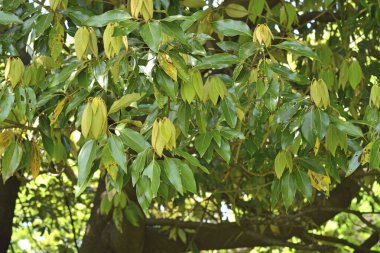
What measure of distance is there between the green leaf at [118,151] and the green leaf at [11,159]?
56 centimetres

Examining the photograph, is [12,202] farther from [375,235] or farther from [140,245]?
[375,235]

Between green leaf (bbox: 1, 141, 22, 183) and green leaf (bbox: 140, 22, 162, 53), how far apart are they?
2.46 feet

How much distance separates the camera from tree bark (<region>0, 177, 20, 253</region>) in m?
4.34

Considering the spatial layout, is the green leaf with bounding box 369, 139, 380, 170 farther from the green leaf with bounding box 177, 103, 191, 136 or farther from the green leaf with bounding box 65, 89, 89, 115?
the green leaf with bounding box 65, 89, 89, 115

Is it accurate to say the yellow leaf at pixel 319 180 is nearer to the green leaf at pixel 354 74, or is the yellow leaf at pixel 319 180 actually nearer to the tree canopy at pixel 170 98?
the tree canopy at pixel 170 98

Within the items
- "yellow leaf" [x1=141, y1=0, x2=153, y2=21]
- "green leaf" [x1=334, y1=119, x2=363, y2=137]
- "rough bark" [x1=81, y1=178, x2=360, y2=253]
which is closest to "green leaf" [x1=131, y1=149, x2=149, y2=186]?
"yellow leaf" [x1=141, y1=0, x2=153, y2=21]

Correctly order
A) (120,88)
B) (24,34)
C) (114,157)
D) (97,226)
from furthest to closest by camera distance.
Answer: (97,226) < (24,34) < (120,88) < (114,157)

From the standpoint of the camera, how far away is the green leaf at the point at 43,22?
A: 2.28 meters

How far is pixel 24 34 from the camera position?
248 cm

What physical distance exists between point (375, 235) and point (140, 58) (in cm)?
294

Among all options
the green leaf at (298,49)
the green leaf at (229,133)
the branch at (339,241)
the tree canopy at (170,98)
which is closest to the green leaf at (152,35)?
the tree canopy at (170,98)

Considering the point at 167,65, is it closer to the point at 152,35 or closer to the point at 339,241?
the point at 152,35

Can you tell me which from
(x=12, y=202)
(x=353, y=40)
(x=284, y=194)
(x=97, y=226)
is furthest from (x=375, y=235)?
(x=284, y=194)

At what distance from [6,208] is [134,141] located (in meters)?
2.68
